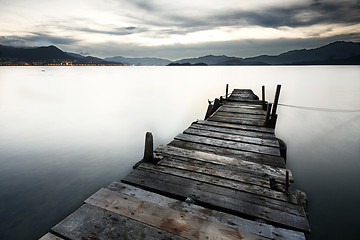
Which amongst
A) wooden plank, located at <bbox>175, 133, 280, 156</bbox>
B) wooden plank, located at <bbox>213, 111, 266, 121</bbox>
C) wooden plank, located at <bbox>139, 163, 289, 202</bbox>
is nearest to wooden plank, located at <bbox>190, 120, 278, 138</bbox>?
wooden plank, located at <bbox>175, 133, 280, 156</bbox>

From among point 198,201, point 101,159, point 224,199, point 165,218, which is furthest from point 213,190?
point 101,159

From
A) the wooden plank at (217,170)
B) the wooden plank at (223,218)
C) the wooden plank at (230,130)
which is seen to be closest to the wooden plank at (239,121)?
the wooden plank at (230,130)

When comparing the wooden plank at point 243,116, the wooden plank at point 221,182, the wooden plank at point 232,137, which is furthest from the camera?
the wooden plank at point 243,116

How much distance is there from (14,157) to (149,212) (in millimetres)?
9823

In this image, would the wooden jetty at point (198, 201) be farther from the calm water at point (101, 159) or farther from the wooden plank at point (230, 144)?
the calm water at point (101, 159)

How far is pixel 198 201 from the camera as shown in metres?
3.67

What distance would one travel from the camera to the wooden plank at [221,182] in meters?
3.81

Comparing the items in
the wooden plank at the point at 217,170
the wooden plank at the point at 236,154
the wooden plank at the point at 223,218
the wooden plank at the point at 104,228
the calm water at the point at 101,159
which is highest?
the wooden plank at the point at 104,228

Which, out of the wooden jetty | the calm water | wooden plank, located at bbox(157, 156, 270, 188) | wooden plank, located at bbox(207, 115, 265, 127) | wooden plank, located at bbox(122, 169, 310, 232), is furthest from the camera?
wooden plank, located at bbox(207, 115, 265, 127)

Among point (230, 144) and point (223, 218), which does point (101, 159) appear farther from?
point (223, 218)

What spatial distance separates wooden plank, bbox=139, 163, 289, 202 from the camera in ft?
12.5

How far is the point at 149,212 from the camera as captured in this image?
124 inches

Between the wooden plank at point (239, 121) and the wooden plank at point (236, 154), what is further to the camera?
the wooden plank at point (239, 121)

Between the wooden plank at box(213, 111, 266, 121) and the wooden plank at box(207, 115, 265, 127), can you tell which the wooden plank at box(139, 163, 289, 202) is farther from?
the wooden plank at box(213, 111, 266, 121)
